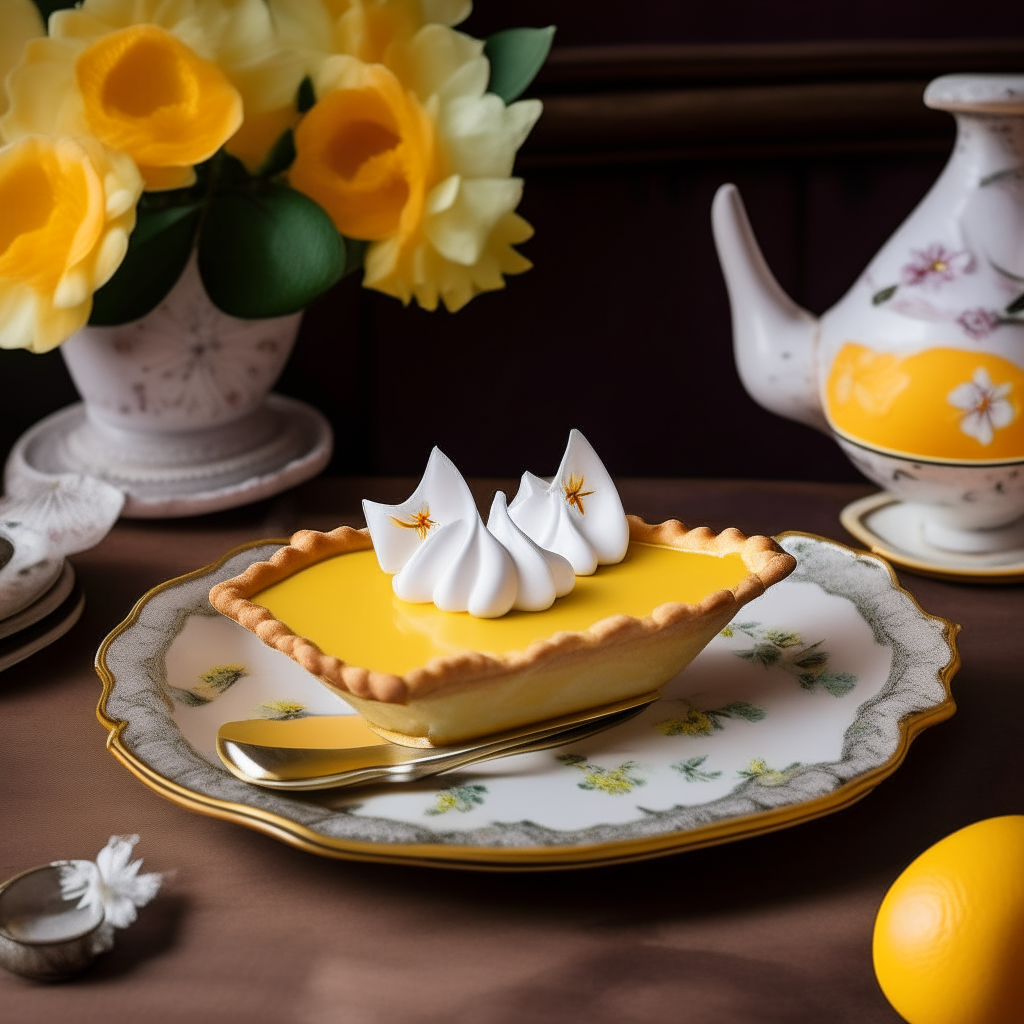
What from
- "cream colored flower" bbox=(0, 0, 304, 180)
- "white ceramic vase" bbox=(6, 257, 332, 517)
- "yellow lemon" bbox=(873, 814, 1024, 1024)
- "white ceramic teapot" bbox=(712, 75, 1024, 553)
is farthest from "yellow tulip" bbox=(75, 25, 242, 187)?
"yellow lemon" bbox=(873, 814, 1024, 1024)

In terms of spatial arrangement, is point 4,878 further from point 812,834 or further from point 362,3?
point 362,3

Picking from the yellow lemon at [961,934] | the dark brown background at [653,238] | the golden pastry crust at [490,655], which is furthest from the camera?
the dark brown background at [653,238]

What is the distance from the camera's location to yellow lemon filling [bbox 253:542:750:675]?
61 cm

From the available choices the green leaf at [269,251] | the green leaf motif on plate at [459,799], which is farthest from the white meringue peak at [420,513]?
the green leaf at [269,251]

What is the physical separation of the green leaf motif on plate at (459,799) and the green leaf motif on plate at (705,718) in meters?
0.11

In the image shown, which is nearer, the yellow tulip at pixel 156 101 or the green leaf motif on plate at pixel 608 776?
the green leaf motif on plate at pixel 608 776

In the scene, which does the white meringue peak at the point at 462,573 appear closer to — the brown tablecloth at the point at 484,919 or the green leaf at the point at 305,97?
the brown tablecloth at the point at 484,919

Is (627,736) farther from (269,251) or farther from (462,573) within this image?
(269,251)

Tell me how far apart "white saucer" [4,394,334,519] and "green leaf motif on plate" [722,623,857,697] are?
15.6 inches

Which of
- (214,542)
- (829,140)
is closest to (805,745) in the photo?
(214,542)

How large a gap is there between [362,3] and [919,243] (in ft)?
1.30

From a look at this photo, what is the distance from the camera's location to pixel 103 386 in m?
0.96

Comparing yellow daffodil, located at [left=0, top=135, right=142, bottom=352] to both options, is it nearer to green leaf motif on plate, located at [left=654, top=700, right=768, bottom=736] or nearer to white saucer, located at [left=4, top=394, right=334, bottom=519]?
white saucer, located at [left=4, top=394, right=334, bottom=519]

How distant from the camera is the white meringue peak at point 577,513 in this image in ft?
2.22
